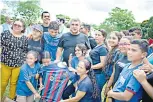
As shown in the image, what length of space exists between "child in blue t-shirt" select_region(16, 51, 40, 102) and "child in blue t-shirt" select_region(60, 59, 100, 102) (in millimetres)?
1005

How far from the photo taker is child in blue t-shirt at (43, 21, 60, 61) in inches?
214

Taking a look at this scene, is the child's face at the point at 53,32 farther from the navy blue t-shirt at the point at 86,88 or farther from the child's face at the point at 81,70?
the navy blue t-shirt at the point at 86,88

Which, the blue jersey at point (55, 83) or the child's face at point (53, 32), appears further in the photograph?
the child's face at point (53, 32)

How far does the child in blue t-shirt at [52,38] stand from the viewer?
545 cm

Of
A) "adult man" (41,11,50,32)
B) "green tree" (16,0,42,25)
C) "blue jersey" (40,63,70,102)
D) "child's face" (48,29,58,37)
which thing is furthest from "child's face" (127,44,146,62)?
"green tree" (16,0,42,25)

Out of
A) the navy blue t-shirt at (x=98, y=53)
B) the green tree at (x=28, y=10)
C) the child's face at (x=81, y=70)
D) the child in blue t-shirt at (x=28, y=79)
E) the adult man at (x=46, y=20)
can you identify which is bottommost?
the child in blue t-shirt at (x=28, y=79)

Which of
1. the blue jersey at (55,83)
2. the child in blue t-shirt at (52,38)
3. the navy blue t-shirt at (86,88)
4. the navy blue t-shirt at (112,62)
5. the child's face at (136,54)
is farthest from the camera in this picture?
the child in blue t-shirt at (52,38)

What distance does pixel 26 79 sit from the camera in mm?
4902

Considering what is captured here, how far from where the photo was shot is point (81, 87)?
397 cm

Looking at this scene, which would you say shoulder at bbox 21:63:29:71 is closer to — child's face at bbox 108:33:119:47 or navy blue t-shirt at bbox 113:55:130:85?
child's face at bbox 108:33:119:47

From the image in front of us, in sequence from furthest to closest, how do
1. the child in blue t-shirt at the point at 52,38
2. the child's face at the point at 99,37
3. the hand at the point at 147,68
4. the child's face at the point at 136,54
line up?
the child in blue t-shirt at the point at 52,38 → the child's face at the point at 99,37 → the child's face at the point at 136,54 → the hand at the point at 147,68

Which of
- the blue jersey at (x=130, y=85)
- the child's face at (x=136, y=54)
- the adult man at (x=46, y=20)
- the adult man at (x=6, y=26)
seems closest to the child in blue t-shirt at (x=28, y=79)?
the adult man at (x=6, y=26)

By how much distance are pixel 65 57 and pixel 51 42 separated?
47 cm

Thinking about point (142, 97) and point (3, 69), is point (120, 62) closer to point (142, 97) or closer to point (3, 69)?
point (142, 97)
